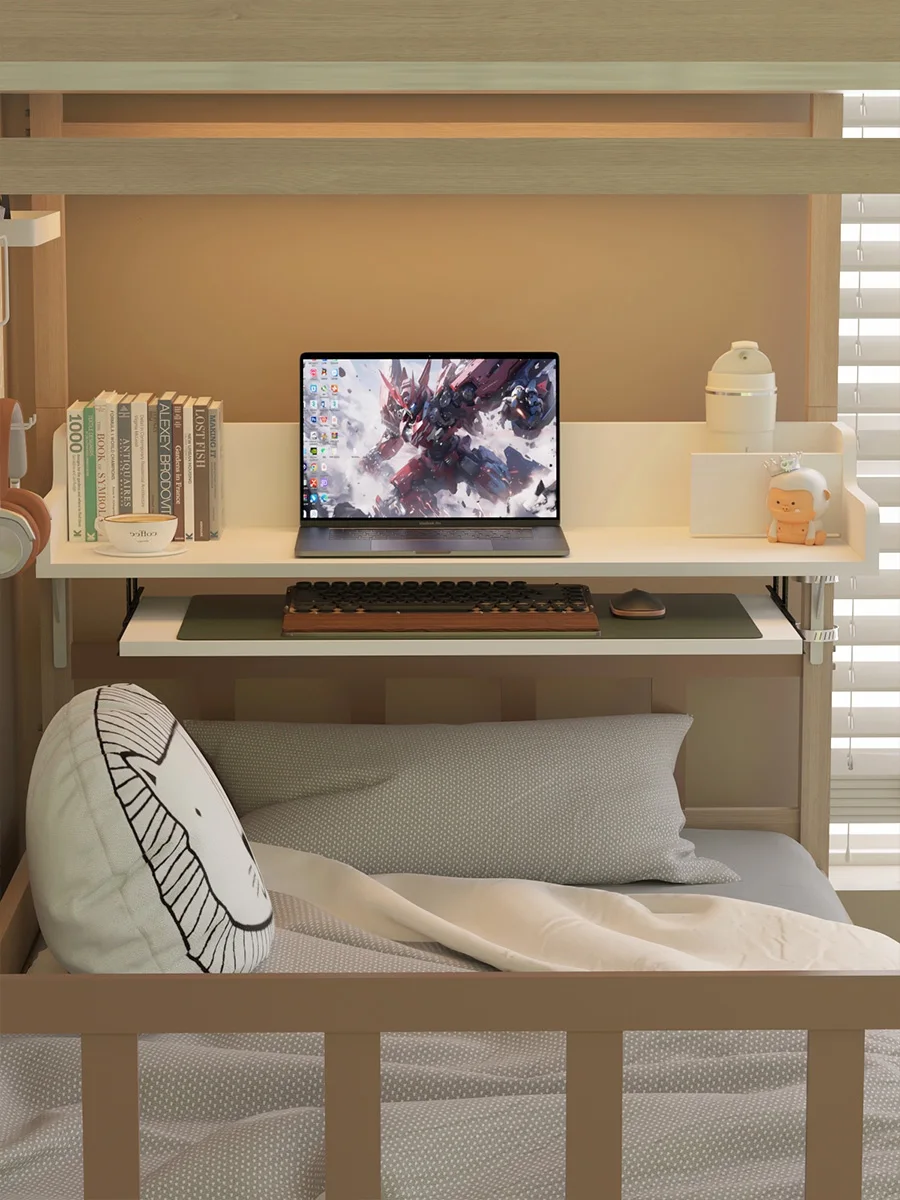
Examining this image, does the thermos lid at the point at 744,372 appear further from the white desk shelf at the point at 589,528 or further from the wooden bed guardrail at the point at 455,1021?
the wooden bed guardrail at the point at 455,1021

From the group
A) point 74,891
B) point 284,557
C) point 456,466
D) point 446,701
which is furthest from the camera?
point 446,701

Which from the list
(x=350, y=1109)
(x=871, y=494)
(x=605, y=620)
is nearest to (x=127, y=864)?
(x=350, y=1109)

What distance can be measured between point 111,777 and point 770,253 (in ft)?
4.83

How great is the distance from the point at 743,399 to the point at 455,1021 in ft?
5.34

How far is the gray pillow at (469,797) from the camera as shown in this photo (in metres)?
2.16

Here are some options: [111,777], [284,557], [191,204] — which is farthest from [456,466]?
[111,777]

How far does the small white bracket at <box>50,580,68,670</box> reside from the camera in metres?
2.36

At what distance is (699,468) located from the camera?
2285 millimetres

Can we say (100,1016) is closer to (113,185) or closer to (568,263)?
(113,185)

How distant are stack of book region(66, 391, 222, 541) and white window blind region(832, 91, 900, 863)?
1097 millimetres

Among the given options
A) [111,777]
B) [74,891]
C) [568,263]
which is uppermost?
[568,263]

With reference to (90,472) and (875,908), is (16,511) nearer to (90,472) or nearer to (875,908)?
(90,472)

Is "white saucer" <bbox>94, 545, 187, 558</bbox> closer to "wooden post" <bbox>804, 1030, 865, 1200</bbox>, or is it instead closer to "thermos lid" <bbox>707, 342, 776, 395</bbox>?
"thermos lid" <bbox>707, 342, 776, 395</bbox>

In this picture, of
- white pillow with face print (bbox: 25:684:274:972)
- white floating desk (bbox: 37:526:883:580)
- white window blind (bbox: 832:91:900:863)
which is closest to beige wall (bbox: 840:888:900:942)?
white window blind (bbox: 832:91:900:863)
